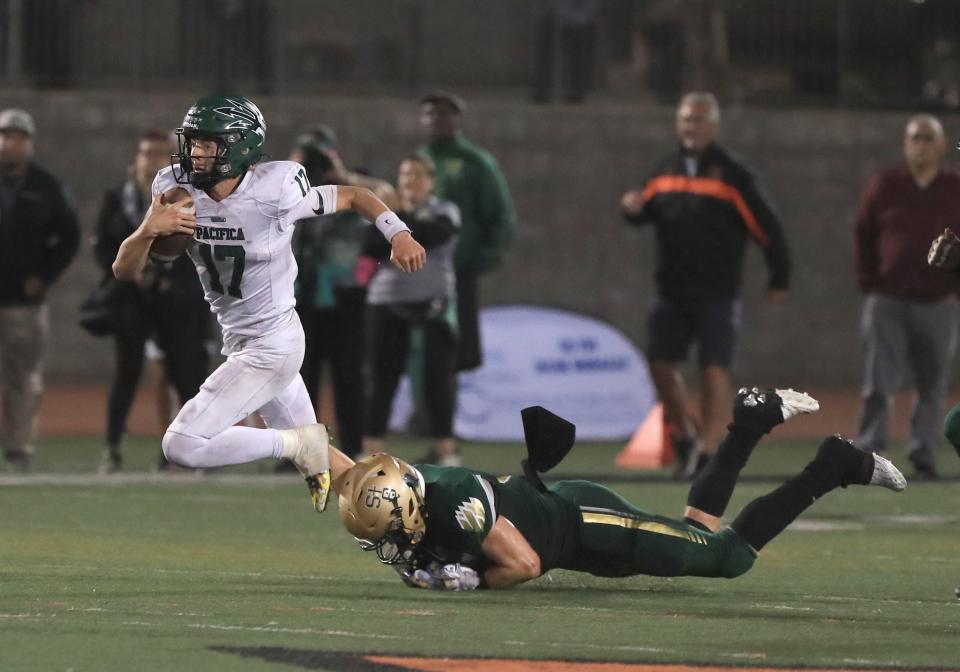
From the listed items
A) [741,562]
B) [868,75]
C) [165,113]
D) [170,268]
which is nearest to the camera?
[741,562]

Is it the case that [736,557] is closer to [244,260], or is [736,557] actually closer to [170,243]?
[244,260]

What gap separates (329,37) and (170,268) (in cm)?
985

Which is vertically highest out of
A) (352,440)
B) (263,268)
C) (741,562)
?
(263,268)

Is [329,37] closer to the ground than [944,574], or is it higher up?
higher up

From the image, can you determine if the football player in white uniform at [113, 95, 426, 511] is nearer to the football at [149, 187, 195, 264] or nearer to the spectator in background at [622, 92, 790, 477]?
the football at [149, 187, 195, 264]

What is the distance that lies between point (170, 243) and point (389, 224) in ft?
2.94

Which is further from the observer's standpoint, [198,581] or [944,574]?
[944,574]

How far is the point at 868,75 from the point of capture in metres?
23.3

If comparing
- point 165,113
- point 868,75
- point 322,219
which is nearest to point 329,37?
point 165,113

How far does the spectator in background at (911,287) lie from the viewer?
14.0 meters

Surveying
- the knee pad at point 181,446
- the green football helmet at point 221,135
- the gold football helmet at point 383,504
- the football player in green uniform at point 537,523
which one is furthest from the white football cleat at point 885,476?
the green football helmet at point 221,135

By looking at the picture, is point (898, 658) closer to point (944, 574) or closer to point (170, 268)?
point (944, 574)

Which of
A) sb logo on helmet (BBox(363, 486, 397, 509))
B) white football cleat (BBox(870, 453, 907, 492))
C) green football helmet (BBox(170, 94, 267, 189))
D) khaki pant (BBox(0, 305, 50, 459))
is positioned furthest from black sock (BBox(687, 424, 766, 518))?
khaki pant (BBox(0, 305, 50, 459))

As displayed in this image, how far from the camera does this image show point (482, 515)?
7719mm
